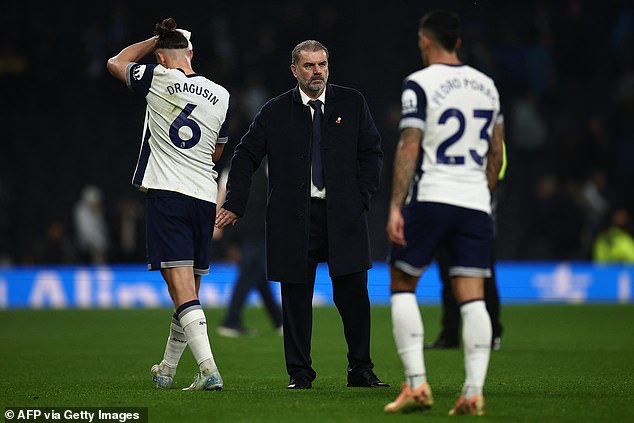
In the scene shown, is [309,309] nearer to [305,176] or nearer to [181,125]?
[305,176]

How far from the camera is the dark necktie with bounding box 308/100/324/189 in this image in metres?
8.86

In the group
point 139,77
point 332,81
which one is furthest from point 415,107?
point 332,81

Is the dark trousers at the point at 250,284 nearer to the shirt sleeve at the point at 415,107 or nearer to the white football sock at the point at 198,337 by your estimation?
the white football sock at the point at 198,337

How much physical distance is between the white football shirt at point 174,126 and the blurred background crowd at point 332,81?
1421 cm

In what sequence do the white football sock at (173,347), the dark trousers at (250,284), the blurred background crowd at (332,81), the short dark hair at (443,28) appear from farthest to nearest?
the blurred background crowd at (332,81), the dark trousers at (250,284), the white football sock at (173,347), the short dark hair at (443,28)

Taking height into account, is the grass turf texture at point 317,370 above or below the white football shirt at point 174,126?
below

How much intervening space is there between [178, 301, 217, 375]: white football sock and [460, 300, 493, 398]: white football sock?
209 centimetres

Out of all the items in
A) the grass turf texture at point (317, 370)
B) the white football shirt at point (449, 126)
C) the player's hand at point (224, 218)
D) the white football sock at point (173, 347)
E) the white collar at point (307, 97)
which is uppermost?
the white collar at point (307, 97)

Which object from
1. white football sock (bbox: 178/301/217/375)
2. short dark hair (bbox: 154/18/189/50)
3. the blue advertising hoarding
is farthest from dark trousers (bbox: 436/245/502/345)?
the blue advertising hoarding

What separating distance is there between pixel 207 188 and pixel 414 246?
2.05m

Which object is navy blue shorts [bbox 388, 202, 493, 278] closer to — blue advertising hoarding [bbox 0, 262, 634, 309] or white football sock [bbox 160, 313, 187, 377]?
white football sock [bbox 160, 313, 187, 377]

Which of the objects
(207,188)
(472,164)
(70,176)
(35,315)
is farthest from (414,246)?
(70,176)

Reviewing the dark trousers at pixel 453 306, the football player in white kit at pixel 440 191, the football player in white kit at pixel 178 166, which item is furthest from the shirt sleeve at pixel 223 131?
the dark trousers at pixel 453 306

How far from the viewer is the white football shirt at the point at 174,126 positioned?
8484 millimetres
